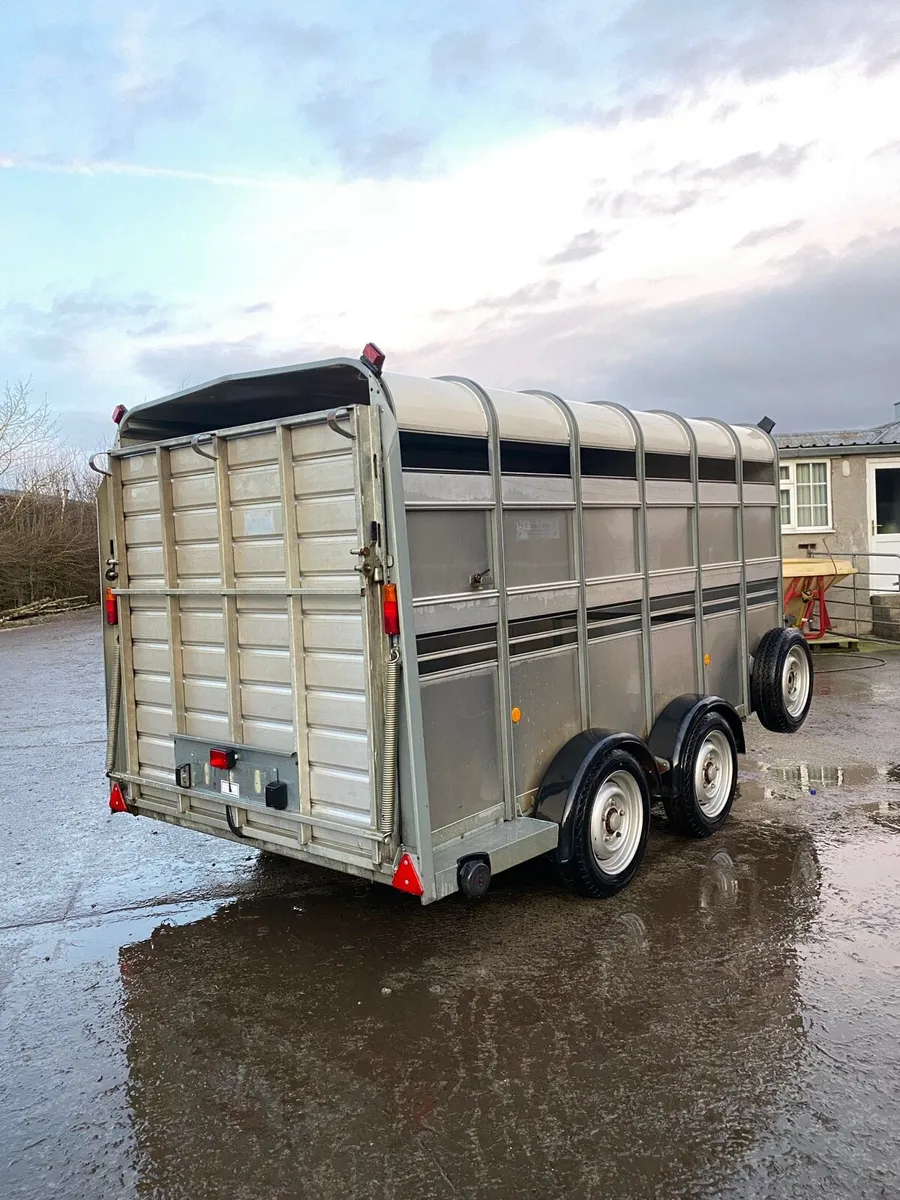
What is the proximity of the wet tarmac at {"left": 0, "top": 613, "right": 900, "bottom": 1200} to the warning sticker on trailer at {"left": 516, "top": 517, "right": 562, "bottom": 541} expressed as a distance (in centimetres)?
205

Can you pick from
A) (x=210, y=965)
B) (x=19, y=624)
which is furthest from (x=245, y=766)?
(x=19, y=624)

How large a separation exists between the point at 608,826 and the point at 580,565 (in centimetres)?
150

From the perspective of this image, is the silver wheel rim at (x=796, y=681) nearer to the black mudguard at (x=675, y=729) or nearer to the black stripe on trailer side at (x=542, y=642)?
the black mudguard at (x=675, y=729)

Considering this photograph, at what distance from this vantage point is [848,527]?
16094 mm

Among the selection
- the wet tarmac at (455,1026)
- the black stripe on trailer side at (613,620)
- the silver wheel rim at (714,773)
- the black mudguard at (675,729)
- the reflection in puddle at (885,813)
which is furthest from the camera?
the reflection in puddle at (885,813)

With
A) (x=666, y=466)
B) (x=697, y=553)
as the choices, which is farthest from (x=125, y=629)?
(x=697, y=553)

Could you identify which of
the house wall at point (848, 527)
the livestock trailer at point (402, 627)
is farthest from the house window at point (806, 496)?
the livestock trailer at point (402, 627)

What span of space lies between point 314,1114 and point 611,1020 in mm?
1319

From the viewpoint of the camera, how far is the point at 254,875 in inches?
233

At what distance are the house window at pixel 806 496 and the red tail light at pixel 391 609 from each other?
1338 centimetres

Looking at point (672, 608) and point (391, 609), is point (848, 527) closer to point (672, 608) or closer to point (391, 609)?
point (672, 608)

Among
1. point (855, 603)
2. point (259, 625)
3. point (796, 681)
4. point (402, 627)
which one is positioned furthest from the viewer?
point (855, 603)

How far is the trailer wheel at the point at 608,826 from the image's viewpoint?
16.5ft

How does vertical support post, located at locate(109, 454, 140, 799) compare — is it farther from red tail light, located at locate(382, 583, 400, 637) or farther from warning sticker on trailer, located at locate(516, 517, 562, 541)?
warning sticker on trailer, located at locate(516, 517, 562, 541)
